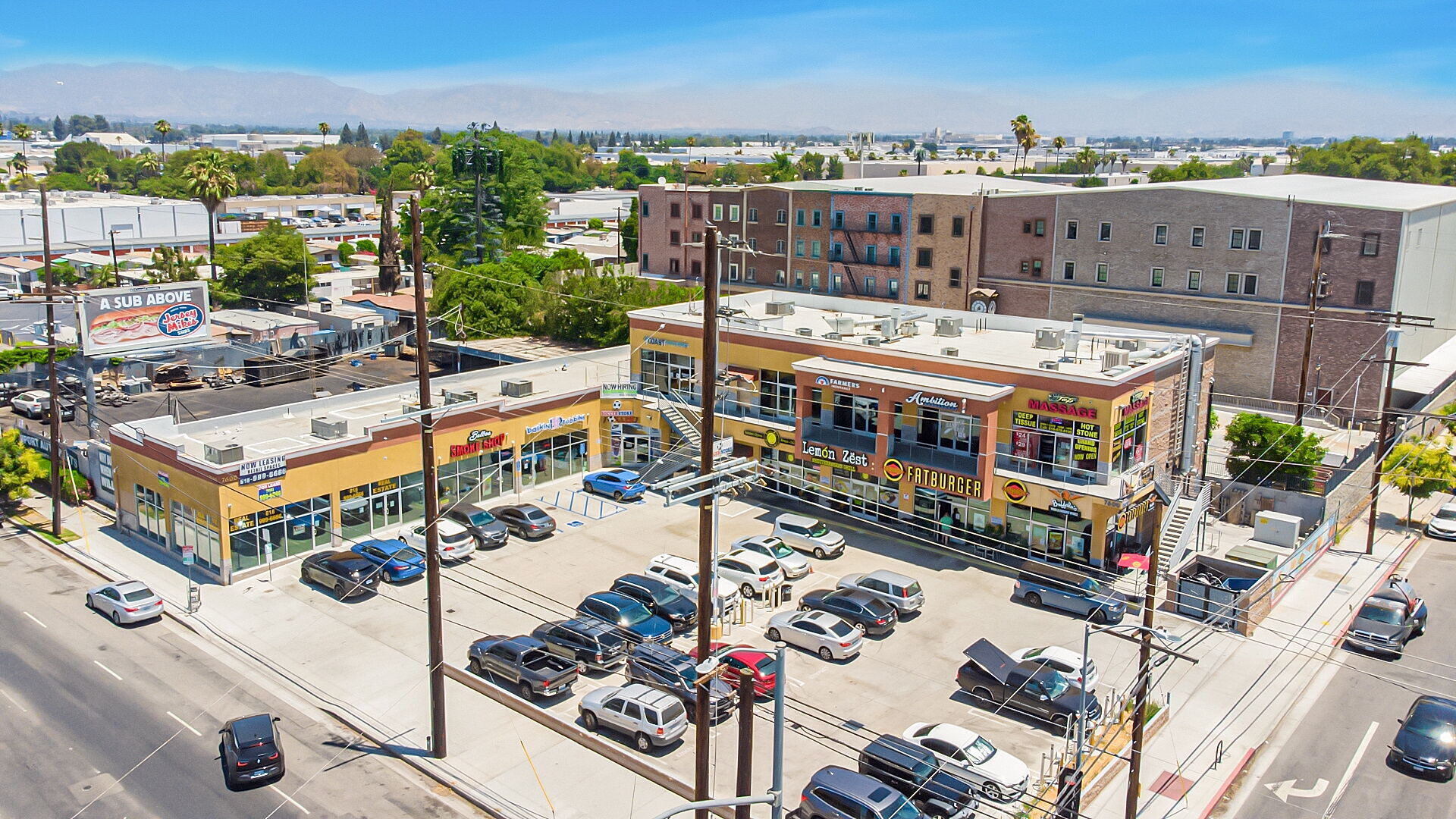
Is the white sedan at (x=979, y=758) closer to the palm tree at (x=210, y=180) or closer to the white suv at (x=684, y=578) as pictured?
the white suv at (x=684, y=578)

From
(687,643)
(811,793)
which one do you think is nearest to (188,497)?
(687,643)

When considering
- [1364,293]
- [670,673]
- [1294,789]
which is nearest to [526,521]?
[670,673]

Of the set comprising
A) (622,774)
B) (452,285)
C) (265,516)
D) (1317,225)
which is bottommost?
(622,774)

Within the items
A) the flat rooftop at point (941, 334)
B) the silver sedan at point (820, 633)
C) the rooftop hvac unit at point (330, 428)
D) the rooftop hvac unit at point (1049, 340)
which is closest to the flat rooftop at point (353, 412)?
the rooftop hvac unit at point (330, 428)

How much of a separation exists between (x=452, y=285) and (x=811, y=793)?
53.7 m

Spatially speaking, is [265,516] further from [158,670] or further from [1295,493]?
[1295,493]

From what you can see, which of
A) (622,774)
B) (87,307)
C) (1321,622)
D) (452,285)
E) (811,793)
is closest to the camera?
(811,793)

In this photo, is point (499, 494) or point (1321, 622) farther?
point (499, 494)

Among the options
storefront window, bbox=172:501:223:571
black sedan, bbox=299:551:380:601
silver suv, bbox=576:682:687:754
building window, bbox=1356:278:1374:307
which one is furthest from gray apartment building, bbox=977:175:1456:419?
storefront window, bbox=172:501:223:571

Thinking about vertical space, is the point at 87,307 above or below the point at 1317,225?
below

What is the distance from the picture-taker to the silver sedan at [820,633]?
31.3m

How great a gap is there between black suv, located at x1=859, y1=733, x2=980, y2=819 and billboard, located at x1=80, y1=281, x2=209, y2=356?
144 ft

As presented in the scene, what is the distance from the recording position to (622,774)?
25.6 m

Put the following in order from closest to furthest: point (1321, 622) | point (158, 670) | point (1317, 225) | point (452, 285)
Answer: point (158, 670) → point (1321, 622) → point (1317, 225) → point (452, 285)
